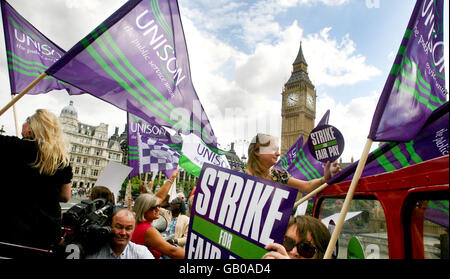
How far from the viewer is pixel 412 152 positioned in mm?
1491

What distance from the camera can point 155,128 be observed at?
5844mm

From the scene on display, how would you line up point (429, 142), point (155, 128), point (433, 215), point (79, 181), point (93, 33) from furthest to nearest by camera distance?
point (79, 181), point (155, 128), point (93, 33), point (429, 142), point (433, 215)

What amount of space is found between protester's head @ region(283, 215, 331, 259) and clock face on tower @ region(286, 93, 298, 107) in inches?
3135

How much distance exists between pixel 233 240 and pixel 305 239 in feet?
1.68

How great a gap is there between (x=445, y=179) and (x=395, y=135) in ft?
1.20

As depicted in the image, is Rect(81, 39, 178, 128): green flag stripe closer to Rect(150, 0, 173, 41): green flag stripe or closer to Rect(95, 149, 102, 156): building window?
Rect(150, 0, 173, 41): green flag stripe

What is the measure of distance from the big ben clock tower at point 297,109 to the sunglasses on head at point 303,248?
73.6 m

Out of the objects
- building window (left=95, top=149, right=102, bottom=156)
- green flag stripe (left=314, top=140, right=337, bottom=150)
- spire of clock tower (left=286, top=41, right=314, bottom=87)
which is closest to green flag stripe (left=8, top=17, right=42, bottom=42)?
green flag stripe (left=314, top=140, right=337, bottom=150)

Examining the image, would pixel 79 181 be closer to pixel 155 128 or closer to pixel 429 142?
pixel 155 128

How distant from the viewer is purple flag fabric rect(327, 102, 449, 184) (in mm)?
1330

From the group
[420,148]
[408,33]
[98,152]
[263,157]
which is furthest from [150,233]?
[98,152]

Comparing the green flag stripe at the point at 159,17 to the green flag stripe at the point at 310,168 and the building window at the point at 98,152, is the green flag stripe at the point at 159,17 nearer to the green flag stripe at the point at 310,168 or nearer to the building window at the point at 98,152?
the green flag stripe at the point at 310,168

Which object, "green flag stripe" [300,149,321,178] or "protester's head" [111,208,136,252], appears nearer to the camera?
"protester's head" [111,208,136,252]
